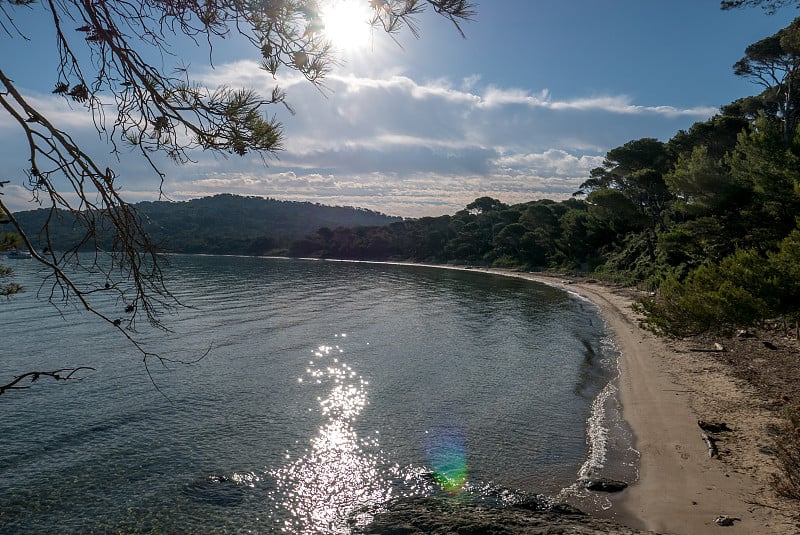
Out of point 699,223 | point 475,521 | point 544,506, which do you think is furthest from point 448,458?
point 699,223

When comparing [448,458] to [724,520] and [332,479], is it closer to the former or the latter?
[332,479]

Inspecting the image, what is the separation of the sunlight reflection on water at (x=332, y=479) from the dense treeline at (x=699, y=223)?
35.6 feet

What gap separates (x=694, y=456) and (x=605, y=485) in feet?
9.63

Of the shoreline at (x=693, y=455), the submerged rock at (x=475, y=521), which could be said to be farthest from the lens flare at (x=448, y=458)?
the shoreline at (x=693, y=455)

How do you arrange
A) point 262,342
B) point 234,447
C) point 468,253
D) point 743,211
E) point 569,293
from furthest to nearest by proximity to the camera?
point 468,253, point 569,293, point 262,342, point 743,211, point 234,447

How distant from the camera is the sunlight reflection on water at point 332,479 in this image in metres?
10.3

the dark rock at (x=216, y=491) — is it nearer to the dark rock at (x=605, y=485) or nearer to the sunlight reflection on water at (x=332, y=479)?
the sunlight reflection on water at (x=332, y=479)

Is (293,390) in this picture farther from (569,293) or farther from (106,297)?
(569,293)

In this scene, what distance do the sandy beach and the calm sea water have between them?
1293 mm

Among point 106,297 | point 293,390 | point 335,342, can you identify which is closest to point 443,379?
point 293,390

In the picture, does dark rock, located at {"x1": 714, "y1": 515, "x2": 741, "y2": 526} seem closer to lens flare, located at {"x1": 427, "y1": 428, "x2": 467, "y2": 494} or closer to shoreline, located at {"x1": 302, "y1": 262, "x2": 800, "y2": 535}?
shoreline, located at {"x1": 302, "y1": 262, "x2": 800, "y2": 535}

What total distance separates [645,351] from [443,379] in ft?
37.1

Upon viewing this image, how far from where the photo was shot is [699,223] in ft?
88.7

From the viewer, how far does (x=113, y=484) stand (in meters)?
11.3
